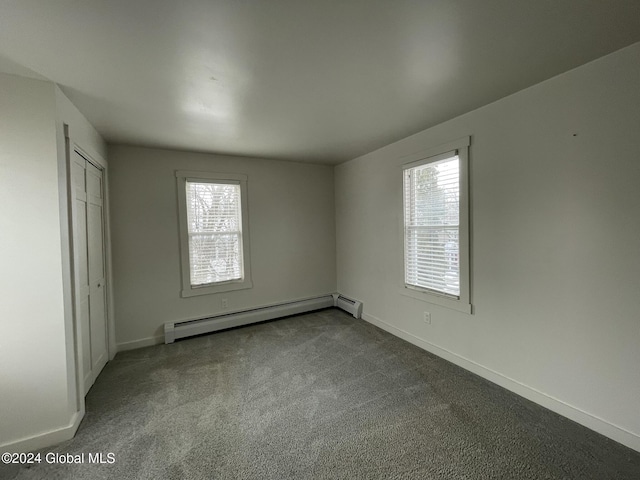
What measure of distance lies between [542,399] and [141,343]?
4.04 m

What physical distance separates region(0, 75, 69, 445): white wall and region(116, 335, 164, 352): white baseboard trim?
58.0 inches

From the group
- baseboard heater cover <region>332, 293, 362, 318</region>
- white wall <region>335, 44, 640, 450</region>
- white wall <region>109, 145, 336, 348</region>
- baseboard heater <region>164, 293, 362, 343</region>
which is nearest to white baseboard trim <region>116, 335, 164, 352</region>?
white wall <region>109, 145, 336, 348</region>

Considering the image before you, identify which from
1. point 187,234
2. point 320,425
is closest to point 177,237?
point 187,234

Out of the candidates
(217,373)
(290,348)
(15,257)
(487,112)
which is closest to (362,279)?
(290,348)

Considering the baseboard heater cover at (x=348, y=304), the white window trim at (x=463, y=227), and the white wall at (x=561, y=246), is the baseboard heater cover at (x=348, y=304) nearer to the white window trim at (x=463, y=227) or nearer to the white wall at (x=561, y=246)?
the white wall at (x=561, y=246)

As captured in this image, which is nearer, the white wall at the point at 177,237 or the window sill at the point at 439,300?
the window sill at the point at 439,300

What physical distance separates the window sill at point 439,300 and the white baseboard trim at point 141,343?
3.07 meters

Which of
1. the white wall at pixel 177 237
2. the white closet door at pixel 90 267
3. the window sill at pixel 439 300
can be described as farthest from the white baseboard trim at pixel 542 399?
the white closet door at pixel 90 267

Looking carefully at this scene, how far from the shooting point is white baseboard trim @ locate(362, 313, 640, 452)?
5.65 ft

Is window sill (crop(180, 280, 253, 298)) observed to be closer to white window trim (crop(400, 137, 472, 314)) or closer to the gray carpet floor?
the gray carpet floor

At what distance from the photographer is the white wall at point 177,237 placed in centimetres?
326

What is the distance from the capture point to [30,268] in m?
1.78

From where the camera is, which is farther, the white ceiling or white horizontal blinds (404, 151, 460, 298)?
white horizontal blinds (404, 151, 460, 298)

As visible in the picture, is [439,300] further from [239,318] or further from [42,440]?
[42,440]
